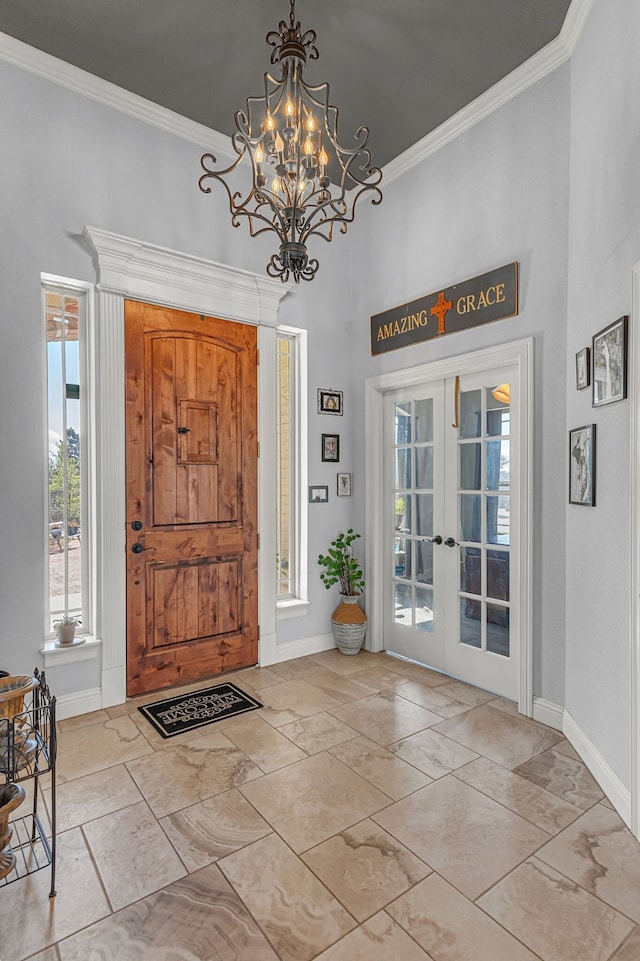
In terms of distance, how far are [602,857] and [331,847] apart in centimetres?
97

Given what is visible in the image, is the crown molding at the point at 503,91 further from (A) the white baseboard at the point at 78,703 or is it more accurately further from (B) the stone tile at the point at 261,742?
(A) the white baseboard at the point at 78,703

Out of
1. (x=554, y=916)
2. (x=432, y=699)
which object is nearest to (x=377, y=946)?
(x=554, y=916)

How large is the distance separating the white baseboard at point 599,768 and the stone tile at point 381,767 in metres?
0.74

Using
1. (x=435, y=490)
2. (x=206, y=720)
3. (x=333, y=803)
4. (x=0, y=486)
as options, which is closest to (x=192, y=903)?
(x=333, y=803)

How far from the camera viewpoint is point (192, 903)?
167cm

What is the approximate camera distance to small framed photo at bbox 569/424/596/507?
2422 mm

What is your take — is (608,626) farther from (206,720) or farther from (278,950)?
(206,720)

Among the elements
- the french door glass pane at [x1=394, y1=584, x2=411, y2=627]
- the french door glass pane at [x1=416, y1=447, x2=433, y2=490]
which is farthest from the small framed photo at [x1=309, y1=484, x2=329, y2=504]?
the french door glass pane at [x1=394, y1=584, x2=411, y2=627]

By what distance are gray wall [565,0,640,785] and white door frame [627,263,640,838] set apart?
54 mm

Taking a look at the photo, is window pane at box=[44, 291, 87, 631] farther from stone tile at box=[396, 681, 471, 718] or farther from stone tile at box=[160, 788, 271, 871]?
stone tile at box=[396, 681, 471, 718]

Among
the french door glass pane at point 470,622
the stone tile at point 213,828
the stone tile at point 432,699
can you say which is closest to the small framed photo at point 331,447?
the french door glass pane at point 470,622

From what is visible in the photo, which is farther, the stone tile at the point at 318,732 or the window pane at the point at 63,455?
the window pane at the point at 63,455

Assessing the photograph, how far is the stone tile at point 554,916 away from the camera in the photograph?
152cm

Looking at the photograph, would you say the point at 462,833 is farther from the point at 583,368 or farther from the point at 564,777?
the point at 583,368
